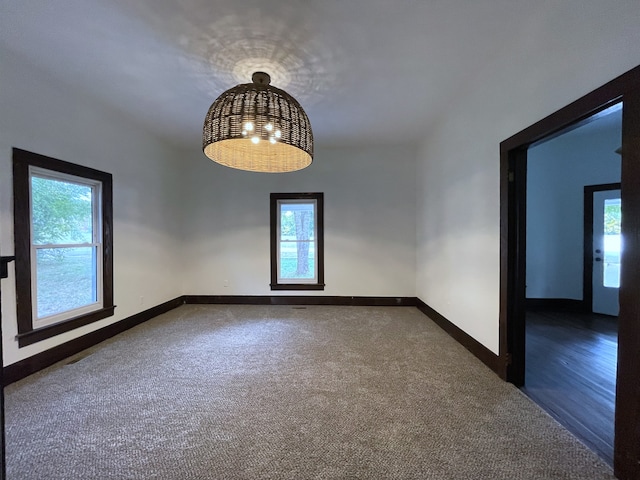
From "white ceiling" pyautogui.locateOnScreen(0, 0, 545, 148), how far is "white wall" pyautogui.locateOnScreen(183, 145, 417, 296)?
1.63 meters

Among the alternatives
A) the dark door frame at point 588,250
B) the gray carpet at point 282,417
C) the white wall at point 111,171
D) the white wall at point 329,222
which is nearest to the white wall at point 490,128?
the white wall at point 329,222

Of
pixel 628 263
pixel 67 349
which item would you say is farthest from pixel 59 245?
pixel 628 263

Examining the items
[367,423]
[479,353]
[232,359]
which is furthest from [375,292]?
[367,423]

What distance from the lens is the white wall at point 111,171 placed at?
7.84 ft

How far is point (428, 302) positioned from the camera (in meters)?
4.18

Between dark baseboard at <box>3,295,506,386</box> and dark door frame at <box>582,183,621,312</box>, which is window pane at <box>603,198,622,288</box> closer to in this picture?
dark door frame at <box>582,183,621,312</box>

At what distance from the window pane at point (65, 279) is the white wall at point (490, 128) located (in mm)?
4143

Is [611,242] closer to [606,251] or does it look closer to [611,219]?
[606,251]

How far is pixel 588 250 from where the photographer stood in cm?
453

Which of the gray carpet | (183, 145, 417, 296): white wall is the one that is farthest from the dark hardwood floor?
(183, 145, 417, 296): white wall

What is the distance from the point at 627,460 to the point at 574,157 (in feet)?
15.4

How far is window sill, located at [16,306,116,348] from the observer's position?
2498 millimetres

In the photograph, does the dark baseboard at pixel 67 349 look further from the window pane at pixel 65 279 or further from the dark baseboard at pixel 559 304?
the dark baseboard at pixel 559 304

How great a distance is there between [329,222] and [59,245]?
3434mm
